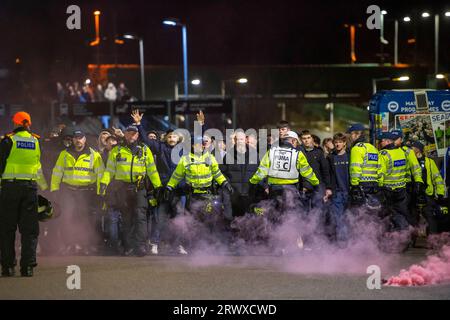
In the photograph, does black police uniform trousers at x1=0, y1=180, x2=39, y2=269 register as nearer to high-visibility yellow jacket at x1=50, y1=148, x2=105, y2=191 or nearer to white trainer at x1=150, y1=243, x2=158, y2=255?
high-visibility yellow jacket at x1=50, y1=148, x2=105, y2=191

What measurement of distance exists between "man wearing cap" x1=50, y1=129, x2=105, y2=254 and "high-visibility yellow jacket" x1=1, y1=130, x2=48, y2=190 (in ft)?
7.82

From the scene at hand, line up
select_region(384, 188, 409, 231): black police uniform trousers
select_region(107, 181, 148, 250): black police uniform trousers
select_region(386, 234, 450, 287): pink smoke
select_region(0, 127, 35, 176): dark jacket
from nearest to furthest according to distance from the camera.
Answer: select_region(386, 234, 450, 287): pink smoke
select_region(0, 127, 35, 176): dark jacket
select_region(107, 181, 148, 250): black police uniform trousers
select_region(384, 188, 409, 231): black police uniform trousers

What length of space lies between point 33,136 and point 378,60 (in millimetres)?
53737

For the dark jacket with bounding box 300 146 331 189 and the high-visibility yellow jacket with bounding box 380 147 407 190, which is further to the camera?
the dark jacket with bounding box 300 146 331 189

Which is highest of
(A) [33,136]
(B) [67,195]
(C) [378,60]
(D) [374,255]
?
(C) [378,60]

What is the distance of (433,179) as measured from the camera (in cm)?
1462

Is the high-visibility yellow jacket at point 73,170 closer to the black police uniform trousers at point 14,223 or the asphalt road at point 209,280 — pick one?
the asphalt road at point 209,280

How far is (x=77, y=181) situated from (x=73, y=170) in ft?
0.60

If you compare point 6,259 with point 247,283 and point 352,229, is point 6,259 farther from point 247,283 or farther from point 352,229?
point 352,229

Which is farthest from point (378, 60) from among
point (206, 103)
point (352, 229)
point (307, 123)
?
point (352, 229)

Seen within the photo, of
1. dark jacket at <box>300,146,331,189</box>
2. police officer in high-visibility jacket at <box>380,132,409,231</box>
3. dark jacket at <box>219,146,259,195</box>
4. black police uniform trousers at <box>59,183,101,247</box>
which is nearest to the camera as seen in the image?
black police uniform trousers at <box>59,183,101,247</box>

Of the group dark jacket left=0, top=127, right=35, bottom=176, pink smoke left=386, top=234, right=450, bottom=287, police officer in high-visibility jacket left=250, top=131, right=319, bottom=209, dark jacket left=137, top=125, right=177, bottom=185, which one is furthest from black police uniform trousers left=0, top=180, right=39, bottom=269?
pink smoke left=386, top=234, right=450, bottom=287

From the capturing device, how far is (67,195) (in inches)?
510

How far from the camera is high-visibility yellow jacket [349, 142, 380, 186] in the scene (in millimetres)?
12969
